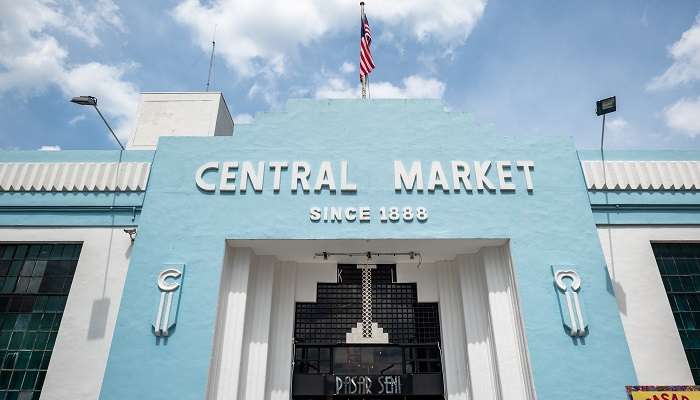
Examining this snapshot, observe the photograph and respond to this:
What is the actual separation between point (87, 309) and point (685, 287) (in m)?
16.6

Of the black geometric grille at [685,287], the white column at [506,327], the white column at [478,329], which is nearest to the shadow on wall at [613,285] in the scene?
the black geometric grille at [685,287]

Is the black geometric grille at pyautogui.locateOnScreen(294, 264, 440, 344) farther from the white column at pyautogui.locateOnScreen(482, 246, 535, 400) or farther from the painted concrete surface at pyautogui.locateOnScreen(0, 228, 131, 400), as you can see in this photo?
the painted concrete surface at pyautogui.locateOnScreen(0, 228, 131, 400)

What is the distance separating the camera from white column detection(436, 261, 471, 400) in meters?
12.5

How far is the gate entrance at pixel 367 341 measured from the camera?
12758 mm

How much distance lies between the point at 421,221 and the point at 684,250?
7842mm

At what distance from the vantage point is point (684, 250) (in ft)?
42.0

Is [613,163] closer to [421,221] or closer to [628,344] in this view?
[628,344]

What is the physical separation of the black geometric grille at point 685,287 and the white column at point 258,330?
444 inches

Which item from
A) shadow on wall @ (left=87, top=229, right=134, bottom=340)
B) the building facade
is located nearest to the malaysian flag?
the building facade

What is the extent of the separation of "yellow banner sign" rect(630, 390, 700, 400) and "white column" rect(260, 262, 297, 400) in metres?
8.85

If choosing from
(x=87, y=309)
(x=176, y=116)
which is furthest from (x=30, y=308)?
(x=176, y=116)

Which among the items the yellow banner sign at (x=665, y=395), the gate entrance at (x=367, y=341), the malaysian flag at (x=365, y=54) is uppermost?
the malaysian flag at (x=365, y=54)

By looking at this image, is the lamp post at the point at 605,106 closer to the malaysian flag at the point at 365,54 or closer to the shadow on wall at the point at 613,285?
the shadow on wall at the point at 613,285

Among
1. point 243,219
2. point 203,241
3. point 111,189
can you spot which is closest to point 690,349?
point 243,219
